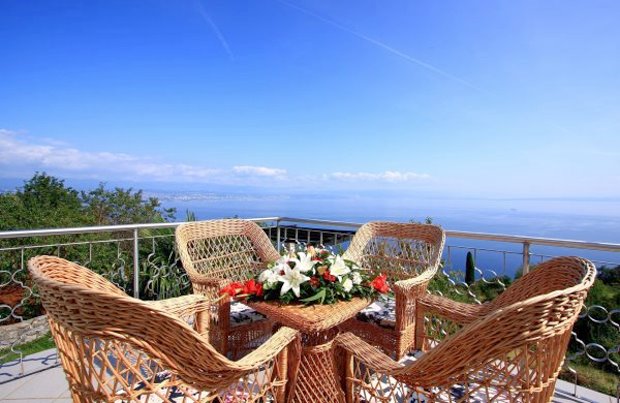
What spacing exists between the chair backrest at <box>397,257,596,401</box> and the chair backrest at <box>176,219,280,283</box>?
212 centimetres

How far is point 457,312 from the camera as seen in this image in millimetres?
1815

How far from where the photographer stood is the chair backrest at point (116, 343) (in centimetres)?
85

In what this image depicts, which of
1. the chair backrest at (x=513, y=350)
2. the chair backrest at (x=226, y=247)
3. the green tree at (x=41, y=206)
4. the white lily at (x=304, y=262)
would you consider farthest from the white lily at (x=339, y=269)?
the green tree at (x=41, y=206)

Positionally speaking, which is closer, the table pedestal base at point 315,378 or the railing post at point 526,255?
the table pedestal base at point 315,378

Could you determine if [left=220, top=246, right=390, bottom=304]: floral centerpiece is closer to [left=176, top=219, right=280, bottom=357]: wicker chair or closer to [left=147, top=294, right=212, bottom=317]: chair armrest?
[left=147, top=294, right=212, bottom=317]: chair armrest

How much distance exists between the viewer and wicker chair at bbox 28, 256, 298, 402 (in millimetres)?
848

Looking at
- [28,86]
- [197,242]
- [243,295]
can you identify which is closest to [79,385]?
[243,295]

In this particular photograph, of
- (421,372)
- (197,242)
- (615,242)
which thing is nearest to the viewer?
(421,372)

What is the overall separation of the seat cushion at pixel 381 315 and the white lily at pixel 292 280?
778 millimetres

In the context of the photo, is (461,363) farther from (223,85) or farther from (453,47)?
(223,85)

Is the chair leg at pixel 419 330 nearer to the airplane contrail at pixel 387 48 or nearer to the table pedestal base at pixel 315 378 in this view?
the table pedestal base at pixel 315 378

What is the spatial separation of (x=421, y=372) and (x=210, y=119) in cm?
1065

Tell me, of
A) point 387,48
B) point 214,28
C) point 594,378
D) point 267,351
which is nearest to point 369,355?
point 267,351

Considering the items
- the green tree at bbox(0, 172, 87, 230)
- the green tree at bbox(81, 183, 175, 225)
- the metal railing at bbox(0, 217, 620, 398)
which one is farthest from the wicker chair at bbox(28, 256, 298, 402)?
the green tree at bbox(81, 183, 175, 225)
